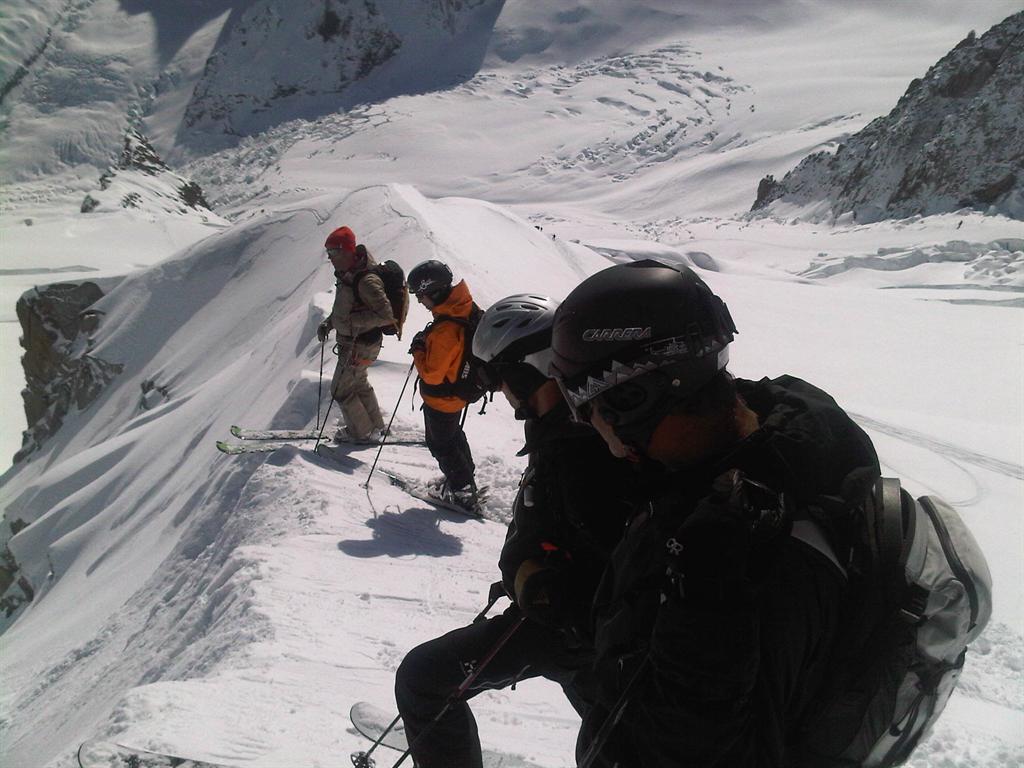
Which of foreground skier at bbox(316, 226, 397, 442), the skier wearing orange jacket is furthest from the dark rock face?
the skier wearing orange jacket

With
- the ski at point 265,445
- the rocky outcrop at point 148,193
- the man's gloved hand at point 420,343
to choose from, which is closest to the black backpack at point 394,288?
the ski at point 265,445

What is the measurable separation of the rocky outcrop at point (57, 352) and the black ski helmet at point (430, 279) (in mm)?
15427

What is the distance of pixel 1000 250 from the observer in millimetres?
21234

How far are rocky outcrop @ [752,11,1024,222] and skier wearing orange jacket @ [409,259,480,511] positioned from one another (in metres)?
31.4

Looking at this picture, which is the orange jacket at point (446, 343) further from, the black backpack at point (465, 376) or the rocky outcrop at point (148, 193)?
the rocky outcrop at point (148, 193)

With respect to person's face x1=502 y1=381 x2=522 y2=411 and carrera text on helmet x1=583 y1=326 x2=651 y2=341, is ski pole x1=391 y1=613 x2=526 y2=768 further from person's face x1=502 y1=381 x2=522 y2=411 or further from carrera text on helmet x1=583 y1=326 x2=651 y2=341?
carrera text on helmet x1=583 y1=326 x2=651 y2=341

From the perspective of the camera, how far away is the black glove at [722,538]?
1.16m

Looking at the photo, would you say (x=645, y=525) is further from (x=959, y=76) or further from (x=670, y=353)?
(x=959, y=76)

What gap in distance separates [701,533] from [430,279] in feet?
11.3

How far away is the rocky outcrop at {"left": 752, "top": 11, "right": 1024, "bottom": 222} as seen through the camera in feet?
98.8

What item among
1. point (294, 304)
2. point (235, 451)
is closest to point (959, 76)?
point (294, 304)

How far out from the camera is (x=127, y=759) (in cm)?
248

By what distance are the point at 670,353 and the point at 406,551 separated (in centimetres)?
362

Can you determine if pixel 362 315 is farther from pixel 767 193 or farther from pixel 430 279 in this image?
pixel 767 193
